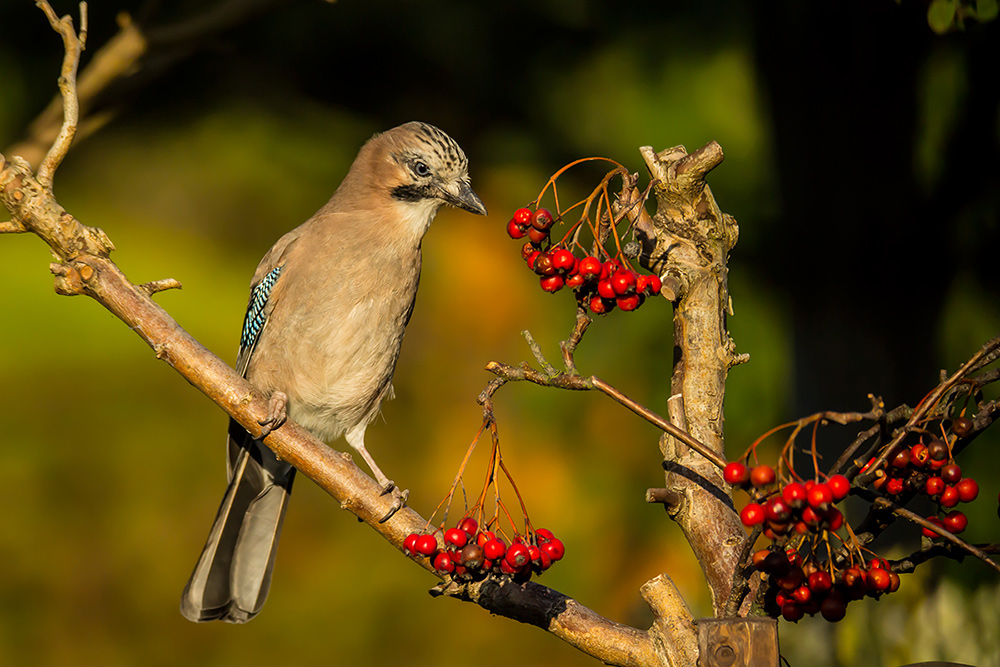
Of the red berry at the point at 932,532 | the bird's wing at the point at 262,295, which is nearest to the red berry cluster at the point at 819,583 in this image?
the red berry at the point at 932,532

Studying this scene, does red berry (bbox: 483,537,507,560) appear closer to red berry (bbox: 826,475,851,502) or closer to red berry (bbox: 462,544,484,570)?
red berry (bbox: 462,544,484,570)

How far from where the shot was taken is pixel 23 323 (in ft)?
14.2

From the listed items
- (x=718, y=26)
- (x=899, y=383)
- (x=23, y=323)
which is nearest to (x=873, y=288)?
(x=899, y=383)

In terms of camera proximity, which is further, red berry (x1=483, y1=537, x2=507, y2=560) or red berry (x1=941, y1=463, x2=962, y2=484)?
red berry (x1=483, y1=537, x2=507, y2=560)

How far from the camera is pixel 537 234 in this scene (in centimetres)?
178

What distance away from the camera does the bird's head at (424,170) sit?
9.35 feet

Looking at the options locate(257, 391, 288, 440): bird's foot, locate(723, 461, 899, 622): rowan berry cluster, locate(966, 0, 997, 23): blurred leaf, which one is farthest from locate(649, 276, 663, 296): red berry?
locate(966, 0, 997, 23): blurred leaf

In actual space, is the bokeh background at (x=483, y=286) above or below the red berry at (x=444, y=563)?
above

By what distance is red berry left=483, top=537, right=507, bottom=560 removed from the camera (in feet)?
5.49

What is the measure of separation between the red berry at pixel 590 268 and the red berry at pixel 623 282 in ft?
0.10

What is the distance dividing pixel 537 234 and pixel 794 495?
73cm

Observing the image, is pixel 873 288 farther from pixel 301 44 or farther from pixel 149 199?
pixel 149 199

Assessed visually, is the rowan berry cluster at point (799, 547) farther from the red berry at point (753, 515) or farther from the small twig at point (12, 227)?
the small twig at point (12, 227)

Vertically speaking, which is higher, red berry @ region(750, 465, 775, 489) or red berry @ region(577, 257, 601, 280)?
red berry @ region(577, 257, 601, 280)
